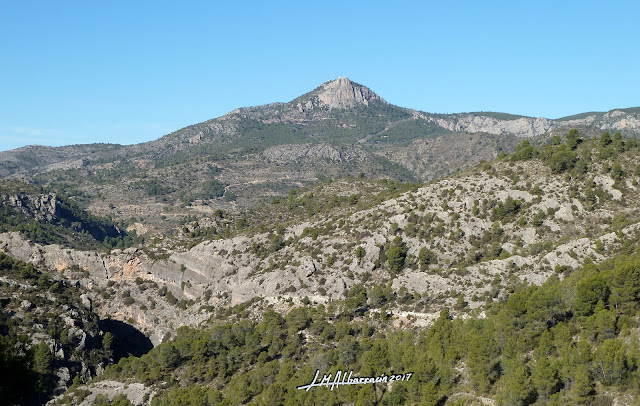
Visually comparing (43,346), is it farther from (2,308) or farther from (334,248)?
(334,248)

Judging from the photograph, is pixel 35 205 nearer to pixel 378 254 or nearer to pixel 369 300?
pixel 378 254

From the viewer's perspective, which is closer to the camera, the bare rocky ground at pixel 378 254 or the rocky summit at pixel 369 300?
the rocky summit at pixel 369 300

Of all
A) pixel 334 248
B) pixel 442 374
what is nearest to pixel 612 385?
pixel 442 374

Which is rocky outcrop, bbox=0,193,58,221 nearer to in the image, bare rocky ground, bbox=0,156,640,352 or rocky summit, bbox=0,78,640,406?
bare rocky ground, bbox=0,156,640,352

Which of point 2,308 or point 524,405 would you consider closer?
point 524,405

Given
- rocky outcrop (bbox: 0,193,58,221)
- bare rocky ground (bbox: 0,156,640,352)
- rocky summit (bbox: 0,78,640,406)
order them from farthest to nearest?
rocky outcrop (bbox: 0,193,58,221) < bare rocky ground (bbox: 0,156,640,352) < rocky summit (bbox: 0,78,640,406)

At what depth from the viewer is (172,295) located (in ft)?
326

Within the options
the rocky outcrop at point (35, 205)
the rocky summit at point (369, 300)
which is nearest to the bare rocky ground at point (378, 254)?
the rocky summit at point (369, 300)

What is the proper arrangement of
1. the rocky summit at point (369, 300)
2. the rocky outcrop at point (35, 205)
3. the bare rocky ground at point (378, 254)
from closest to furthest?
the rocky summit at point (369, 300), the bare rocky ground at point (378, 254), the rocky outcrop at point (35, 205)

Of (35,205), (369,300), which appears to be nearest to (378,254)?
(369,300)

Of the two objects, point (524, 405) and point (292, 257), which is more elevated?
point (292, 257)

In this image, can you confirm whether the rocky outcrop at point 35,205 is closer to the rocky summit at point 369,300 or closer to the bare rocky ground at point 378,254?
the bare rocky ground at point 378,254

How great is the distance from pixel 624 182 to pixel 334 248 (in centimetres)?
4095

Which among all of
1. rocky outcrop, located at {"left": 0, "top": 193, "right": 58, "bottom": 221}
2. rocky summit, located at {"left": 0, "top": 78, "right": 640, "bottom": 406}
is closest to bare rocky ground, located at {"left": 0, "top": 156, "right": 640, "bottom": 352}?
rocky summit, located at {"left": 0, "top": 78, "right": 640, "bottom": 406}
